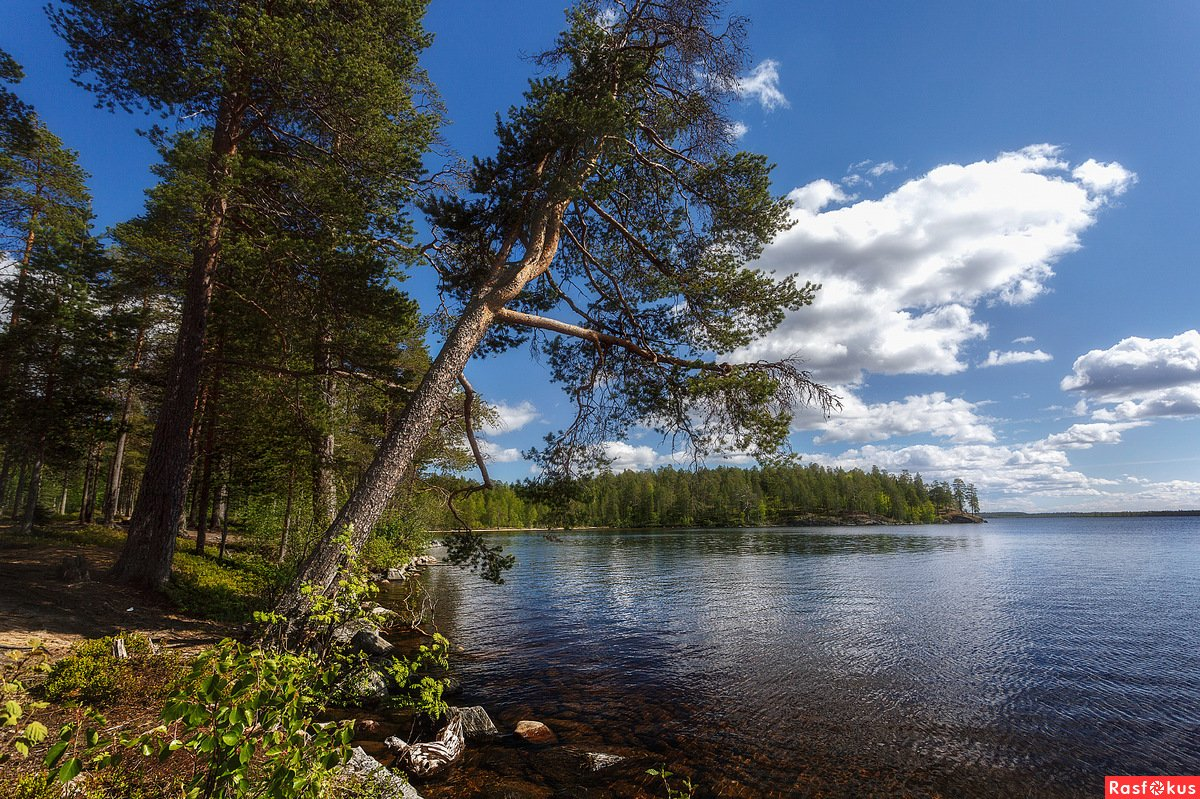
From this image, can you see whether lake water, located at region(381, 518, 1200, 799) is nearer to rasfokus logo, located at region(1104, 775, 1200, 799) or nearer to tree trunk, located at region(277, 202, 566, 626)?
rasfokus logo, located at region(1104, 775, 1200, 799)

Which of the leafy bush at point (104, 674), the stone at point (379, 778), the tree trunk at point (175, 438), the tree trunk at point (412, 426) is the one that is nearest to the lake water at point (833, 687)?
the stone at point (379, 778)

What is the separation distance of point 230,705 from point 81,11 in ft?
53.1

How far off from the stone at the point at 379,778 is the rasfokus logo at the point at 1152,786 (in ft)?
31.6

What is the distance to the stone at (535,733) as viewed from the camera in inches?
321

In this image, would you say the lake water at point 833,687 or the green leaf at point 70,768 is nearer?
the green leaf at point 70,768

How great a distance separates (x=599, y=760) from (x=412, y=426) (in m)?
6.25

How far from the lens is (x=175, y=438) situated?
12.2 m

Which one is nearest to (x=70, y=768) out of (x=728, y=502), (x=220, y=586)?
(x=220, y=586)

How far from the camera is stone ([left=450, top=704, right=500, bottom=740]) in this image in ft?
26.5

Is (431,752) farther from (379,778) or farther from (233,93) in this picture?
(233,93)

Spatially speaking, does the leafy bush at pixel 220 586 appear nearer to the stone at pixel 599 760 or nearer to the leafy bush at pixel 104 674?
the leafy bush at pixel 104 674

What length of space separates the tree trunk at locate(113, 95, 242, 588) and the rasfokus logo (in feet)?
60.8

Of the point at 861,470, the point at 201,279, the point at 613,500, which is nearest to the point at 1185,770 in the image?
the point at 201,279

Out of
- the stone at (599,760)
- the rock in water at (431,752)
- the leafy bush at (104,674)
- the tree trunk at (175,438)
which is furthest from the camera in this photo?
the tree trunk at (175,438)
